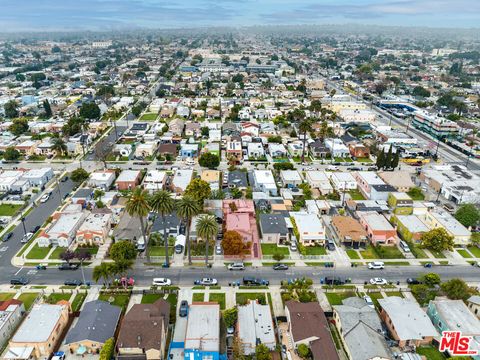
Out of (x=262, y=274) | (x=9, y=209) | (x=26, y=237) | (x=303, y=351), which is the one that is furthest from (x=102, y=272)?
A: (x=9, y=209)

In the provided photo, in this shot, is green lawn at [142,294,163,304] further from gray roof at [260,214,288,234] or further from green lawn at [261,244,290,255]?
gray roof at [260,214,288,234]

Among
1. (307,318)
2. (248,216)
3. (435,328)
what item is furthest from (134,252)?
(435,328)

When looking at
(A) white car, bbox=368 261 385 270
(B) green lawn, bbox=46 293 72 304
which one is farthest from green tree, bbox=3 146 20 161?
(A) white car, bbox=368 261 385 270

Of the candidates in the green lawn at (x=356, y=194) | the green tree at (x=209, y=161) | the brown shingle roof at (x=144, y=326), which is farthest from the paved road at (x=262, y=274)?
the green tree at (x=209, y=161)

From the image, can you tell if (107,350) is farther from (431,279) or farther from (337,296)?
(431,279)

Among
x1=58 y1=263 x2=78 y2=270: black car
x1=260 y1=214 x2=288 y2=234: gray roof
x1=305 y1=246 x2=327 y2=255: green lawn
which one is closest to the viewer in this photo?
x1=58 y1=263 x2=78 y2=270: black car

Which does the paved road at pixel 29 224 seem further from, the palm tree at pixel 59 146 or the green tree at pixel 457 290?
the green tree at pixel 457 290
